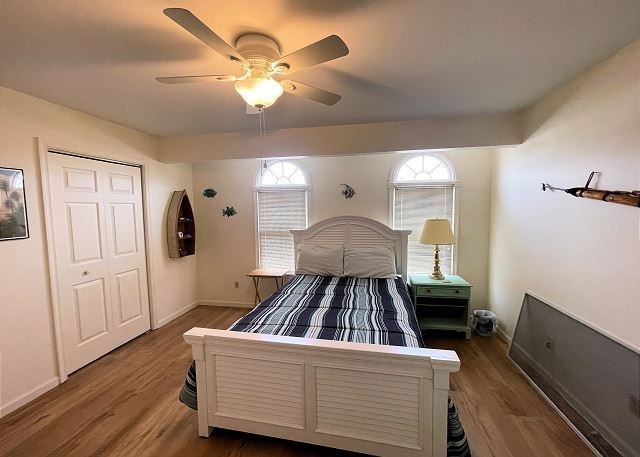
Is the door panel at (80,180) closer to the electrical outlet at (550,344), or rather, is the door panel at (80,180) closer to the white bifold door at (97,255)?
the white bifold door at (97,255)

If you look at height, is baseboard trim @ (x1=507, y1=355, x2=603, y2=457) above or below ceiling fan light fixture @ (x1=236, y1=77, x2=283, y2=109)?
below

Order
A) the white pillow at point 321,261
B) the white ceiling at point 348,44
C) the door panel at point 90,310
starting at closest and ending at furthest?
the white ceiling at point 348,44
the door panel at point 90,310
the white pillow at point 321,261

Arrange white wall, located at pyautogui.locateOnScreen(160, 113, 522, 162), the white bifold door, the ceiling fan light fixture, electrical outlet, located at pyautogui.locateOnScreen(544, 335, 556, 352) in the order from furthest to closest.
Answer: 1. white wall, located at pyautogui.locateOnScreen(160, 113, 522, 162)
2. the white bifold door
3. electrical outlet, located at pyautogui.locateOnScreen(544, 335, 556, 352)
4. the ceiling fan light fixture

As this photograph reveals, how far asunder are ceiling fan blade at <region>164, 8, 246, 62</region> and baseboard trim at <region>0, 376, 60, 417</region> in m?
2.87

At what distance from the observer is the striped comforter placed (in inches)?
72.7

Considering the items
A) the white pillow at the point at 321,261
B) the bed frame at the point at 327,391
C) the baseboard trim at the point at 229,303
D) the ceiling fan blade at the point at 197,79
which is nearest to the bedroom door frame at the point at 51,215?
the bed frame at the point at 327,391

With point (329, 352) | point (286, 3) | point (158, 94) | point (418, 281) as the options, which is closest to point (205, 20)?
point (286, 3)

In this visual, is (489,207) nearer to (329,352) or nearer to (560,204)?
(560,204)

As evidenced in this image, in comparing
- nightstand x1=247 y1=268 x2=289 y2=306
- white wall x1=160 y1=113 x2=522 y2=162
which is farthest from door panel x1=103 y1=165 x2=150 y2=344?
nightstand x1=247 y1=268 x2=289 y2=306

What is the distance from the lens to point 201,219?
4.23 m

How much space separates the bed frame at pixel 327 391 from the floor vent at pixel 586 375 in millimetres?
1011

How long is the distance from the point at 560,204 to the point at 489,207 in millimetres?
1373

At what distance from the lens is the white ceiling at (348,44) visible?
125 cm

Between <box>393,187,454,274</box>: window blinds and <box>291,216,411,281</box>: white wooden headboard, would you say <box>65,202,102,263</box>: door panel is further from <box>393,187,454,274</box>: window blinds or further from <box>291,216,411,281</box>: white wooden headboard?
<box>393,187,454,274</box>: window blinds
